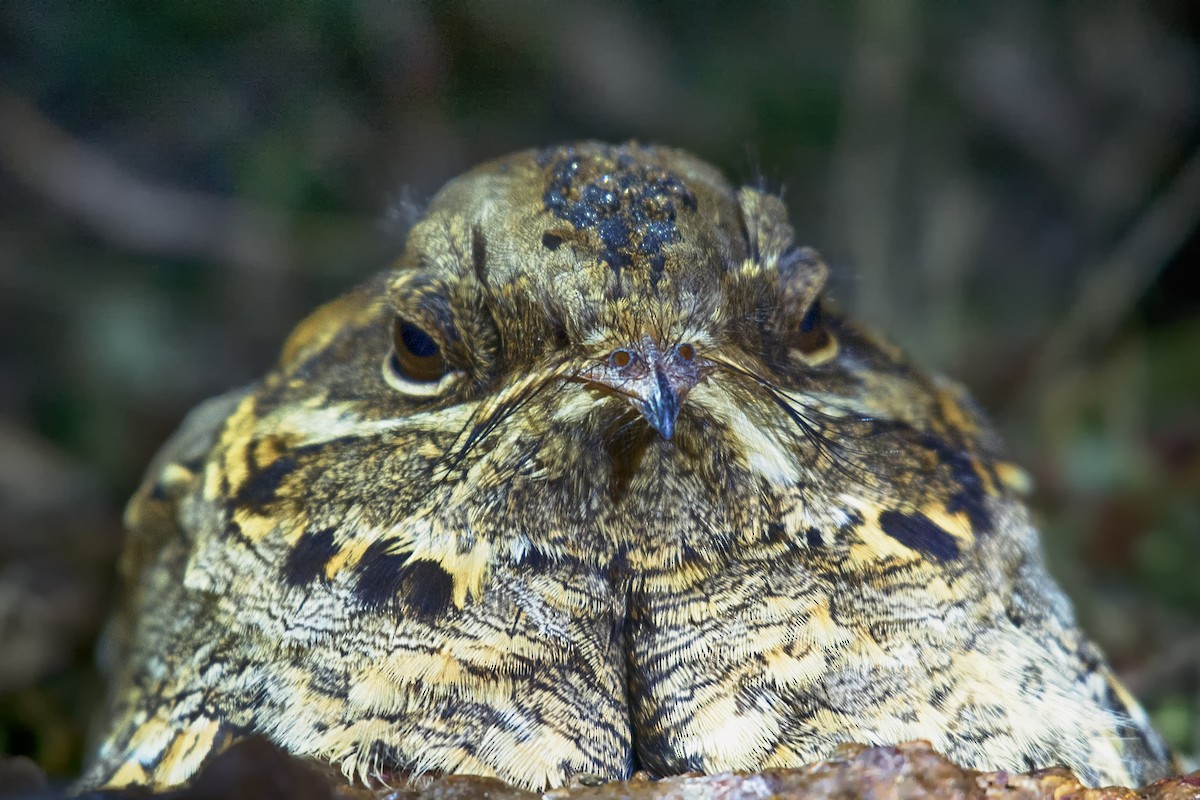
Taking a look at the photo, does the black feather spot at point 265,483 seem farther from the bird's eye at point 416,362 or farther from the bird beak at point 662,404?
the bird beak at point 662,404

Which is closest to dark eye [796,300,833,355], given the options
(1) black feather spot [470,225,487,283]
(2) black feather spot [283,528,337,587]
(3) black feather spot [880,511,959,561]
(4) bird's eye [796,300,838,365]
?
(4) bird's eye [796,300,838,365]

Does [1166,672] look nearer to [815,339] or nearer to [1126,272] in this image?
[1126,272]

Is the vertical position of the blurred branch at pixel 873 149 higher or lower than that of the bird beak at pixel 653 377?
higher

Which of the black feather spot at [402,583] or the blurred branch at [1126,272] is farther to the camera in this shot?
the blurred branch at [1126,272]

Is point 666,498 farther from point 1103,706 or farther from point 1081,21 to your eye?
point 1081,21

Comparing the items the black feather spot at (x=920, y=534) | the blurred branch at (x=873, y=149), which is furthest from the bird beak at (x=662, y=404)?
the blurred branch at (x=873, y=149)

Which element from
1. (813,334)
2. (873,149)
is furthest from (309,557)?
(873,149)

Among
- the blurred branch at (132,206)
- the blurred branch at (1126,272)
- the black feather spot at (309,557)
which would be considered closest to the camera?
the black feather spot at (309,557)

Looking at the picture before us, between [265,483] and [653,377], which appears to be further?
[265,483]
